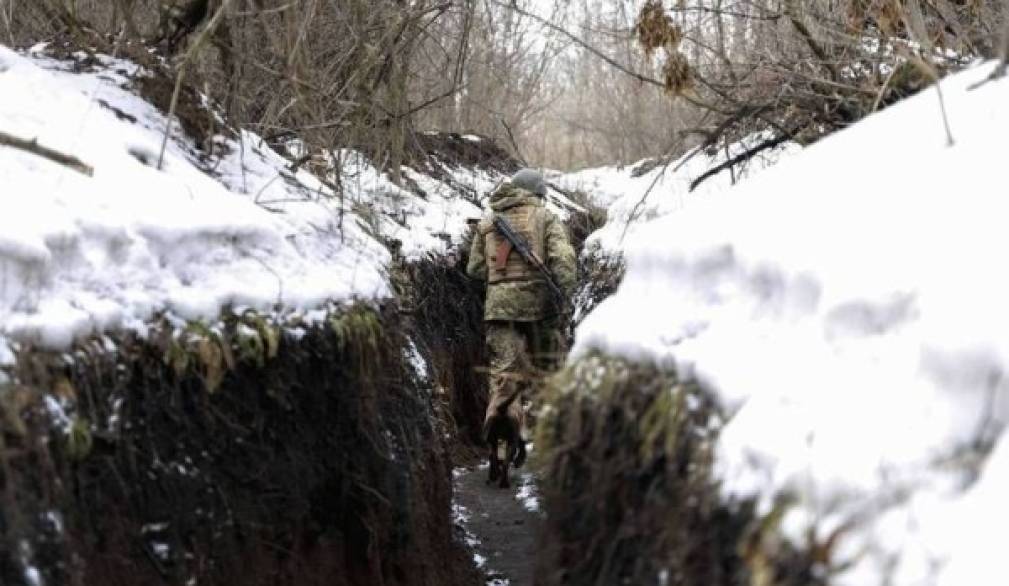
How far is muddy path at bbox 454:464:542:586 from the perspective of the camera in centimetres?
645

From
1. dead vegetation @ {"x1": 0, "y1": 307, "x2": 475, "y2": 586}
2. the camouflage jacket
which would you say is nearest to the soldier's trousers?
the camouflage jacket

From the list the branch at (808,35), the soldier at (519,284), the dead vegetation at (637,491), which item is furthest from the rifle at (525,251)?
the dead vegetation at (637,491)

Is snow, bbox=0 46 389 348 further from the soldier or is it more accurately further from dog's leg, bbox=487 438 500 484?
dog's leg, bbox=487 438 500 484

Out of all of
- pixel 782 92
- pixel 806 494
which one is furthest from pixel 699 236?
pixel 782 92

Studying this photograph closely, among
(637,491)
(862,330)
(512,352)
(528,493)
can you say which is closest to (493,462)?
(528,493)

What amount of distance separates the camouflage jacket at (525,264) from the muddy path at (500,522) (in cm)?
125

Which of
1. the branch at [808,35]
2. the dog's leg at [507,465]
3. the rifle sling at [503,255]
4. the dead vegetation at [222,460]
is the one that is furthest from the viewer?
the dog's leg at [507,465]

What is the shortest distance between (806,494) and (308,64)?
5.52 metres

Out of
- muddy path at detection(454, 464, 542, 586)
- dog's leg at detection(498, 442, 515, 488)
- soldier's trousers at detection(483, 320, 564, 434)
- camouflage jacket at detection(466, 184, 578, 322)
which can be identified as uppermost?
camouflage jacket at detection(466, 184, 578, 322)

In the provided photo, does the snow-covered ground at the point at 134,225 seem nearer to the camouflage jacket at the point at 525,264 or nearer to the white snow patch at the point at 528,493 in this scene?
the camouflage jacket at the point at 525,264

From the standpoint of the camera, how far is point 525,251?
26.1ft

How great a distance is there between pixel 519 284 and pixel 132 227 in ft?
13.6

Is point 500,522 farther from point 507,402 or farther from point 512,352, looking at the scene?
point 512,352

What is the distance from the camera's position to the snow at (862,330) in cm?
204
